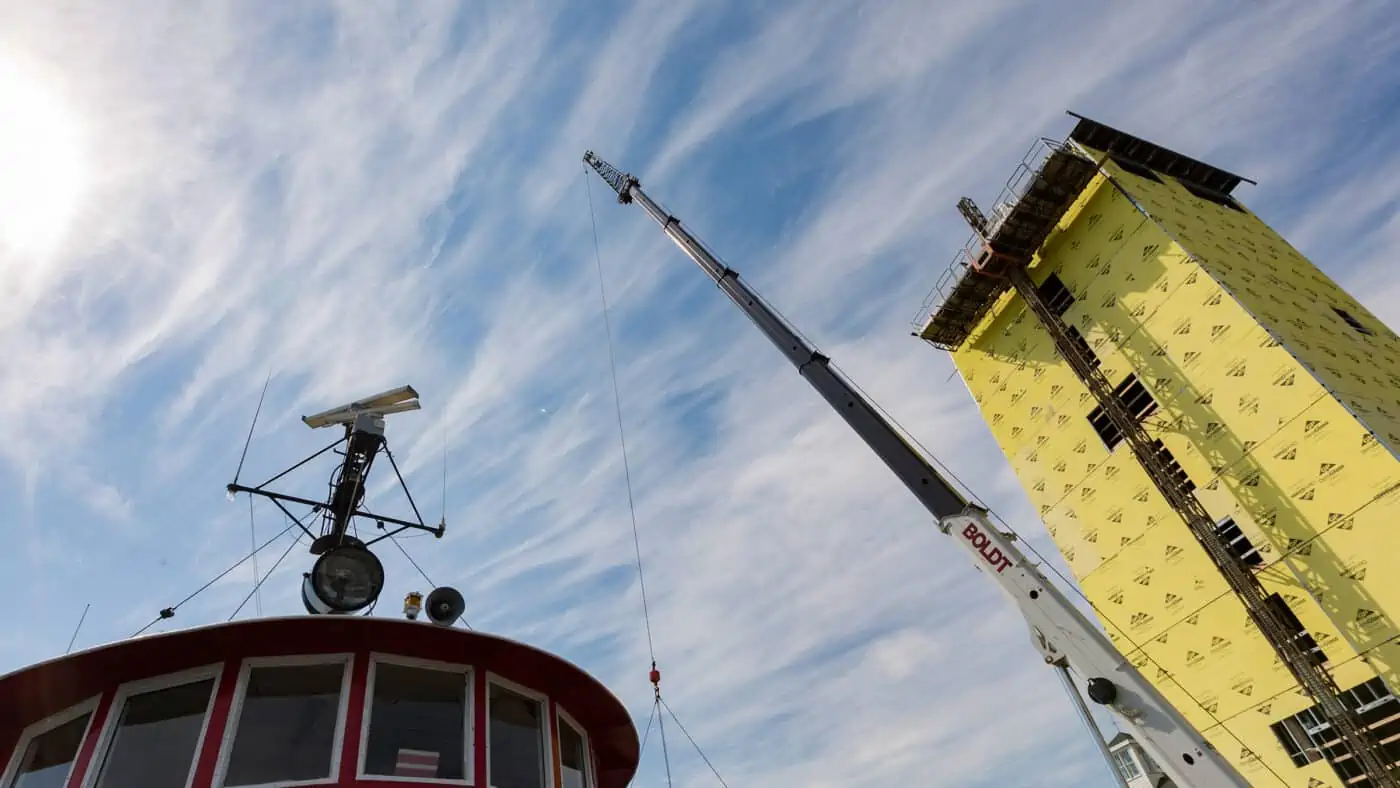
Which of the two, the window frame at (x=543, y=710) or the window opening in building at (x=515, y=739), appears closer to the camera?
the window opening in building at (x=515, y=739)

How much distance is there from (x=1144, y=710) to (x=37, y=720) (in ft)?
56.7

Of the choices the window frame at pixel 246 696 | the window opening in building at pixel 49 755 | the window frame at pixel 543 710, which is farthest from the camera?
the window frame at pixel 543 710

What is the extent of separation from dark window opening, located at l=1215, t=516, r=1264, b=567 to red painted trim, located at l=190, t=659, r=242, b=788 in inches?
960

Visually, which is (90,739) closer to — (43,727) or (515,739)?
(43,727)

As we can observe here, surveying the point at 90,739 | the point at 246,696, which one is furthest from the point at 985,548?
the point at 90,739

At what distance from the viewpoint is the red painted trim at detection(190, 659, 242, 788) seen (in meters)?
9.95

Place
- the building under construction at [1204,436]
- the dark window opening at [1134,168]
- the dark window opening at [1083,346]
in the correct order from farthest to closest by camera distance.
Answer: the dark window opening at [1134,168] < the dark window opening at [1083,346] < the building under construction at [1204,436]

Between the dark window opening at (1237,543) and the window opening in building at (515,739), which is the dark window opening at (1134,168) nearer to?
the dark window opening at (1237,543)

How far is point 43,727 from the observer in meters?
11.1

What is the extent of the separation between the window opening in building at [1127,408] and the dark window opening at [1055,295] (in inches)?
162

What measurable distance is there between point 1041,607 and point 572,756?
9.14 meters

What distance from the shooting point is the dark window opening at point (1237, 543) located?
21172mm

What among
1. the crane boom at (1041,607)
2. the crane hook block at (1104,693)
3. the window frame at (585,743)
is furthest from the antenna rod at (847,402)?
the window frame at (585,743)

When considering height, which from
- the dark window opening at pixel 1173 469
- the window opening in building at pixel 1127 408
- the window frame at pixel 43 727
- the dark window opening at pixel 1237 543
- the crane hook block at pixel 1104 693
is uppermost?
the window opening in building at pixel 1127 408
